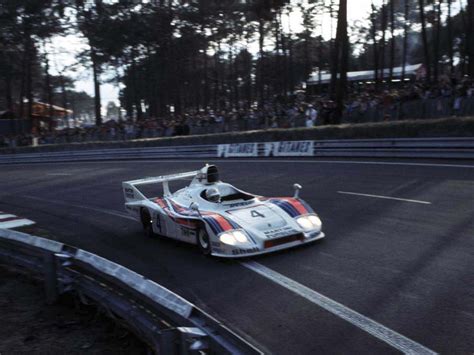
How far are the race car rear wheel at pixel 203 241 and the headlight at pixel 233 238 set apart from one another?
1.26ft

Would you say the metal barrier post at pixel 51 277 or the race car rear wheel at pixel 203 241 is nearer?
the metal barrier post at pixel 51 277

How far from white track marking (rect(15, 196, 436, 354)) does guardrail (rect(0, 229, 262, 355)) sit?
1724 millimetres

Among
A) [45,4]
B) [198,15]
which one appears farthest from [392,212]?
[45,4]

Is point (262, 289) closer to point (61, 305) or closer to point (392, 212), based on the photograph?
point (61, 305)

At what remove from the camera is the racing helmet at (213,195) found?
9.21 m

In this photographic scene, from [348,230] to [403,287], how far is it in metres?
3.09

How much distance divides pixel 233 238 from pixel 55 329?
2834 mm

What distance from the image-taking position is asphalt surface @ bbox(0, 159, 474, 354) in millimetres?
5215

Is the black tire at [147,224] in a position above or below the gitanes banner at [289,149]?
below

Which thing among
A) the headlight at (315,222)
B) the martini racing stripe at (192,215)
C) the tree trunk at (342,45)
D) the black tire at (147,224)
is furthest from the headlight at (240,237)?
the tree trunk at (342,45)

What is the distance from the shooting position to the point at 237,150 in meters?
24.0

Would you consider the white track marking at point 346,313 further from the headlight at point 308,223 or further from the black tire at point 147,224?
the black tire at point 147,224

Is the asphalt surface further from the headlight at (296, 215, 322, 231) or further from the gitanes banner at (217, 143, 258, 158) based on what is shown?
the gitanes banner at (217, 143, 258, 158)

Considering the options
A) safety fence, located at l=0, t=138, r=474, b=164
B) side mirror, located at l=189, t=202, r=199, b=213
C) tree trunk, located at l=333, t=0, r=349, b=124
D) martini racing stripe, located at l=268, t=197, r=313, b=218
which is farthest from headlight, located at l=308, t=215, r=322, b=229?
tree trunk, located at l=333, t=0, r=349, b=124
